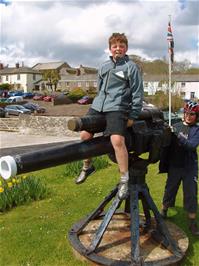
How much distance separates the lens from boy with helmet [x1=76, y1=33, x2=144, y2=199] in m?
3.84

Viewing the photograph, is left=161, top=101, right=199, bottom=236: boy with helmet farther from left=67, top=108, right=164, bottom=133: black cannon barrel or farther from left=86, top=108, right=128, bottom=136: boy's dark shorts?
left=86, top=108, right=128, bottom=136: boy's dark shorts

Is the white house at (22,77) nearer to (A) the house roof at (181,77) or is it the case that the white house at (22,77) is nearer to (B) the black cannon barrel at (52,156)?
(A) the house roof at (181,77)

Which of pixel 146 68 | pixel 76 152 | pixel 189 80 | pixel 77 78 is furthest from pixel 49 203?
pixel 77 78

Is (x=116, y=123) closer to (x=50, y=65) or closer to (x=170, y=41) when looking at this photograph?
(x=170, y=41)

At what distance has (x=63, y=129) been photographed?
77.3ft

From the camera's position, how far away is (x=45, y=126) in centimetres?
2467

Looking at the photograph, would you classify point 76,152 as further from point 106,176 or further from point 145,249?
point 106,176

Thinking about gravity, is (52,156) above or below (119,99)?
below

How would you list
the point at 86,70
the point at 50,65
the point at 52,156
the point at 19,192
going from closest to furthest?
the point at 52,156 < the point at 19,192 < the point at 86,70 < the point at 50,65

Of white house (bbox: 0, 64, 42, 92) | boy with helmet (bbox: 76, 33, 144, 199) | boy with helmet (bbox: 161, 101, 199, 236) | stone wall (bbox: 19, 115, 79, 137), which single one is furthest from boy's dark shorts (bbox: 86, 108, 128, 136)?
white house (bbox: 0, 64, 42, 92)

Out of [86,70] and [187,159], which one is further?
[86,70]

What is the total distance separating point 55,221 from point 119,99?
2.71 meters

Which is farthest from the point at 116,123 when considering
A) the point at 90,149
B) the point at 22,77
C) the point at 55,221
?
the point at 22,77

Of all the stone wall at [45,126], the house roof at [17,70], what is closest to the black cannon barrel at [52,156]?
the stone wall at [45,126]
